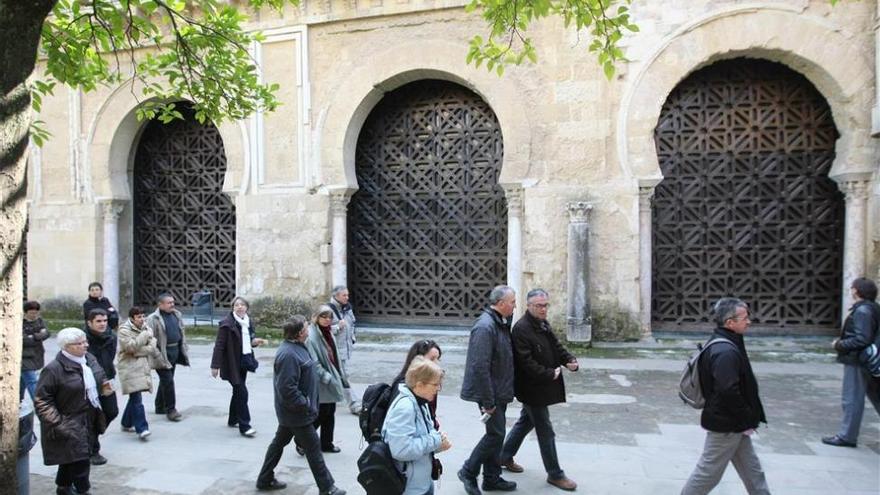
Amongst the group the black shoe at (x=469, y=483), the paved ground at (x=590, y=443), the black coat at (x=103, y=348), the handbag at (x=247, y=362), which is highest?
the black coat at (x=103, y=348)

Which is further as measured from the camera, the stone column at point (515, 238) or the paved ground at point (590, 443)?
the stone column at point (515, 238)

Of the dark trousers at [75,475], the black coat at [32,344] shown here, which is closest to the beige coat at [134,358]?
the black coat at [32,344]

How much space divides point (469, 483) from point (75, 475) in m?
2.96

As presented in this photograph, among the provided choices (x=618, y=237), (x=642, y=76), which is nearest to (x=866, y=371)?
(x=618, y=237)

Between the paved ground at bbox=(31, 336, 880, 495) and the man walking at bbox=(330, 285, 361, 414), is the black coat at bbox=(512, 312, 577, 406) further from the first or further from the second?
the man walking at bbox=(330, 285, 361, 414)

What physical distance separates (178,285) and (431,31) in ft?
25.2

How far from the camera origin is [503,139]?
10156mm

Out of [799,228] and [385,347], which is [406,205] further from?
[799,228]

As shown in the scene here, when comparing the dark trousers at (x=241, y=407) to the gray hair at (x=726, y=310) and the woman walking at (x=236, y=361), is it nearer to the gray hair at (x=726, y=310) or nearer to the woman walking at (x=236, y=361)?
the woman walking at (x=236, y=361)

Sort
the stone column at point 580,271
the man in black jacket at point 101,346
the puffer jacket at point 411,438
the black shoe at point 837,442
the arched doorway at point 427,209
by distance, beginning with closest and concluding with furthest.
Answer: the puffer jacket at point 411,438
the man in black jacket at point 101,346
the black shoe at point 837,442
the stone column at point 580,271
the arched doorway at point 427,209

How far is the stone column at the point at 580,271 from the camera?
9.41 metres

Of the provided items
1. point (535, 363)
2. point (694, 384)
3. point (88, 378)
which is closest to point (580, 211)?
point (535, 363)

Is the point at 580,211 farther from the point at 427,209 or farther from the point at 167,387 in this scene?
the point at 167,387

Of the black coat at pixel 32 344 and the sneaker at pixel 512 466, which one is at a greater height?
the black coat at pixel 32 344
